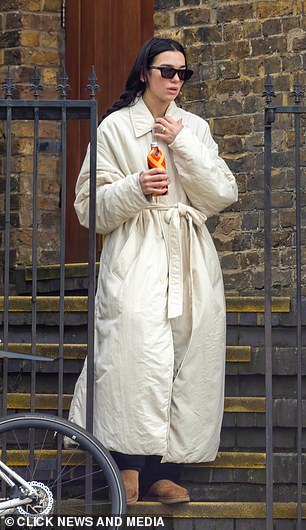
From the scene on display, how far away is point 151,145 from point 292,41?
3.83m

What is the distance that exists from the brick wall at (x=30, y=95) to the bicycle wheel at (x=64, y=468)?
12.0ft

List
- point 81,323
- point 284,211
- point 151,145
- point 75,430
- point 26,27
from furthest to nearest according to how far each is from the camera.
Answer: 1. point 26,27
2. point 284,211
3. point 81,323
4. point 151,145
5. point 75,430

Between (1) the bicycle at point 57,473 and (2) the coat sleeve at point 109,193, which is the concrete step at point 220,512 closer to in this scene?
(1) the bicycle at point 57,473

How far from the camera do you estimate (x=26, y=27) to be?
10703 mm

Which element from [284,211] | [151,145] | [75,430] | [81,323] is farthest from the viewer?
[284,211]

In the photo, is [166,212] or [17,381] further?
[17,381]

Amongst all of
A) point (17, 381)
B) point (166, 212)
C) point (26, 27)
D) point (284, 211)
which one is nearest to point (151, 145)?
point (166, 212)

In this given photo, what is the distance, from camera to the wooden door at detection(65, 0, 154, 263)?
34.1 ft

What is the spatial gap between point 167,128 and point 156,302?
739mm

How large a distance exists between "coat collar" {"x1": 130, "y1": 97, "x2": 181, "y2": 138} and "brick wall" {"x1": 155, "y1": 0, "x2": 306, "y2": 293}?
3.22m

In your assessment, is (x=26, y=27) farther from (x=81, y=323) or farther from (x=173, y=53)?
(x=173, y=53)

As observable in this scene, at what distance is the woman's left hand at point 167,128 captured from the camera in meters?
6.43

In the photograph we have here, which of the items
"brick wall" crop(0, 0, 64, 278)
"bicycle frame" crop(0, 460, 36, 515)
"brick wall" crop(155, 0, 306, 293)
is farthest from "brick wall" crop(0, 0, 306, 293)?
"bicycle frame" crop(0, 460, 36, 515)

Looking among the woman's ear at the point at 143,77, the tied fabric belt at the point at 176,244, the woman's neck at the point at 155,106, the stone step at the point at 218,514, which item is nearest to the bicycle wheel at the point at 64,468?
the stone step at the point at 218,514
